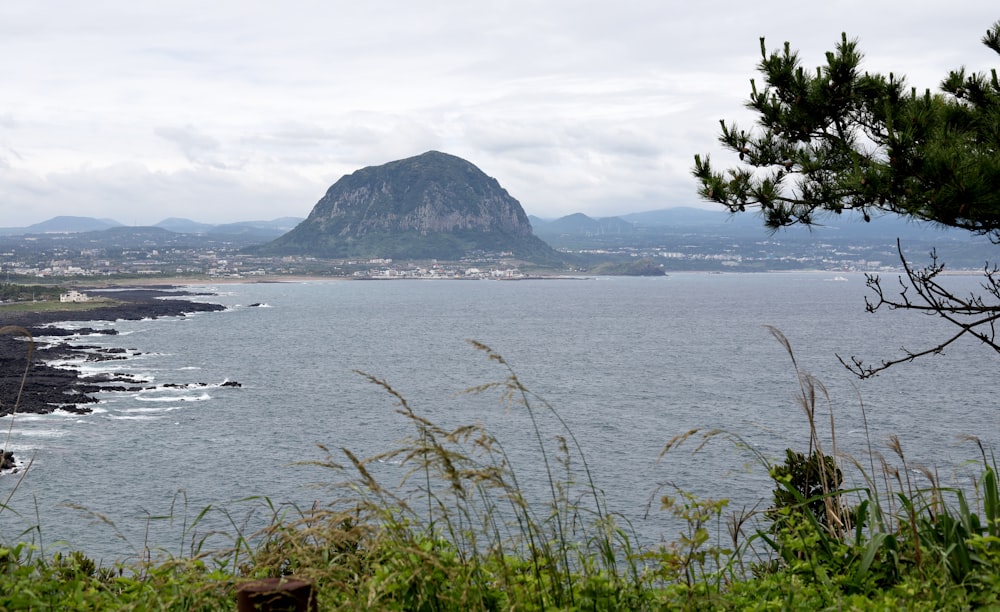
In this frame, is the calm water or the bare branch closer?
the bare branch

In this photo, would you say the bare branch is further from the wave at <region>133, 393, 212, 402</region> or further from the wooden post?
the wave at <region>133, 393, 212, 402</region>

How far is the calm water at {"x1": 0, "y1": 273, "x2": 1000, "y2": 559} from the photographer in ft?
112

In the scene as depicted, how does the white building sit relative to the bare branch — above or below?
below

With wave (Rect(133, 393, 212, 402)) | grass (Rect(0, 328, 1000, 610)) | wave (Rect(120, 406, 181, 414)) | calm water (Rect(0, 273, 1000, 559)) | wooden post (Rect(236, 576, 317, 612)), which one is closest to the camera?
wooden post (Rect(236, 576, 317, 612))

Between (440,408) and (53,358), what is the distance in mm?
39026

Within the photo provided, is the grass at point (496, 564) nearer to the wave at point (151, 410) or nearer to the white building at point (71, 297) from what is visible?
the wave at point (151, 410)

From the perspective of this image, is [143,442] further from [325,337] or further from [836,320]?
[836,320]

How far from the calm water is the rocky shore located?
227cm

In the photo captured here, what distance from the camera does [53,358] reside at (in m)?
72.0

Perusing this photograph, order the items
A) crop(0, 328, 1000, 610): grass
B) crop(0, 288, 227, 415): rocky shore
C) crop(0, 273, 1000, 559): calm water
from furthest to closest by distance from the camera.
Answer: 1. crop(0, 288, 227, 415): rocky shore
2. crop(0, 273, 1000, 559): calm water
3. crop(0, 328, 1000, 610): grass

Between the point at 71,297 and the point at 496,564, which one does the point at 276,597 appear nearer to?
the point at 496,564

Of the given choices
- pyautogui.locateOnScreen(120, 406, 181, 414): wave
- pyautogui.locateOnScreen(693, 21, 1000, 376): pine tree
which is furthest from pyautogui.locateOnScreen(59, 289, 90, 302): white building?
pyautogui.locateOnScreen(693, 21, 1000, 376): pine tree

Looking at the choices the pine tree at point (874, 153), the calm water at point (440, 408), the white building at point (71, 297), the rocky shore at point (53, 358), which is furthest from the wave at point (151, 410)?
the white building at point (71, 297)

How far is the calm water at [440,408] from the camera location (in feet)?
112
